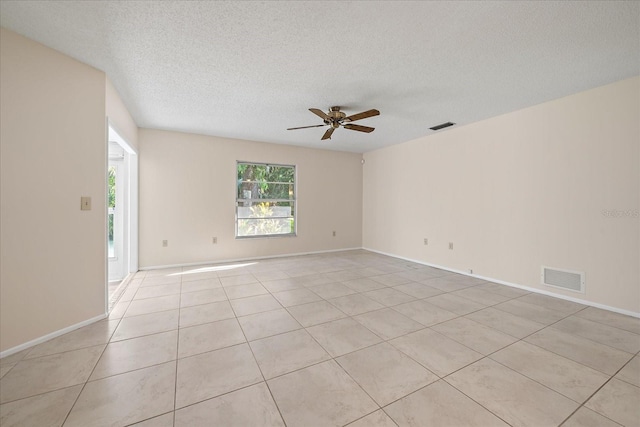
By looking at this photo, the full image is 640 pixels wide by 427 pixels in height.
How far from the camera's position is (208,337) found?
216 cm

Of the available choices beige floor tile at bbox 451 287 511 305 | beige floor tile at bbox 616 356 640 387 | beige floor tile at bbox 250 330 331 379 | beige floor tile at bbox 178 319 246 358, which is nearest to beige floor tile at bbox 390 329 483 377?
beige floor tile at bbox 250 330 331 379

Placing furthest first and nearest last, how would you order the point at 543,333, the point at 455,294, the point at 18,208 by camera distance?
the point at 455,294, the point at 543,333, the point at 18,208

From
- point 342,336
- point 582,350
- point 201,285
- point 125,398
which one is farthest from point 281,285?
point 582,350

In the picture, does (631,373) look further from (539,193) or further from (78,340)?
(78,340)

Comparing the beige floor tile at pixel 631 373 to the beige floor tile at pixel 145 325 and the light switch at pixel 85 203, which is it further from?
the light switch at pixel 85 203

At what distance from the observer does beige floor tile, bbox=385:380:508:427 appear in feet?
4.29

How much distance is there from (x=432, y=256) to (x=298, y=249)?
274 cm

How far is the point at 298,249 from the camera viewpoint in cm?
573

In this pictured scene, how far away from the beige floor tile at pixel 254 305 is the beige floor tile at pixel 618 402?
7.96 feet

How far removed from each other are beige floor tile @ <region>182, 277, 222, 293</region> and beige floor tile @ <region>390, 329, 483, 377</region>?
8.18ft

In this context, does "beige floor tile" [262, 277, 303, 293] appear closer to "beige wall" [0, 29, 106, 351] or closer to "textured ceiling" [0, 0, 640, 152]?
"beige wall" [0, 29, 106, 351]

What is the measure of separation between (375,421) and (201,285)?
116 inches

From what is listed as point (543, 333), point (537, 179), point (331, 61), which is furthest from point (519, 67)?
point (543, 333)

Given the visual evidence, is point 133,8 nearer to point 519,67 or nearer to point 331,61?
point 331,61
